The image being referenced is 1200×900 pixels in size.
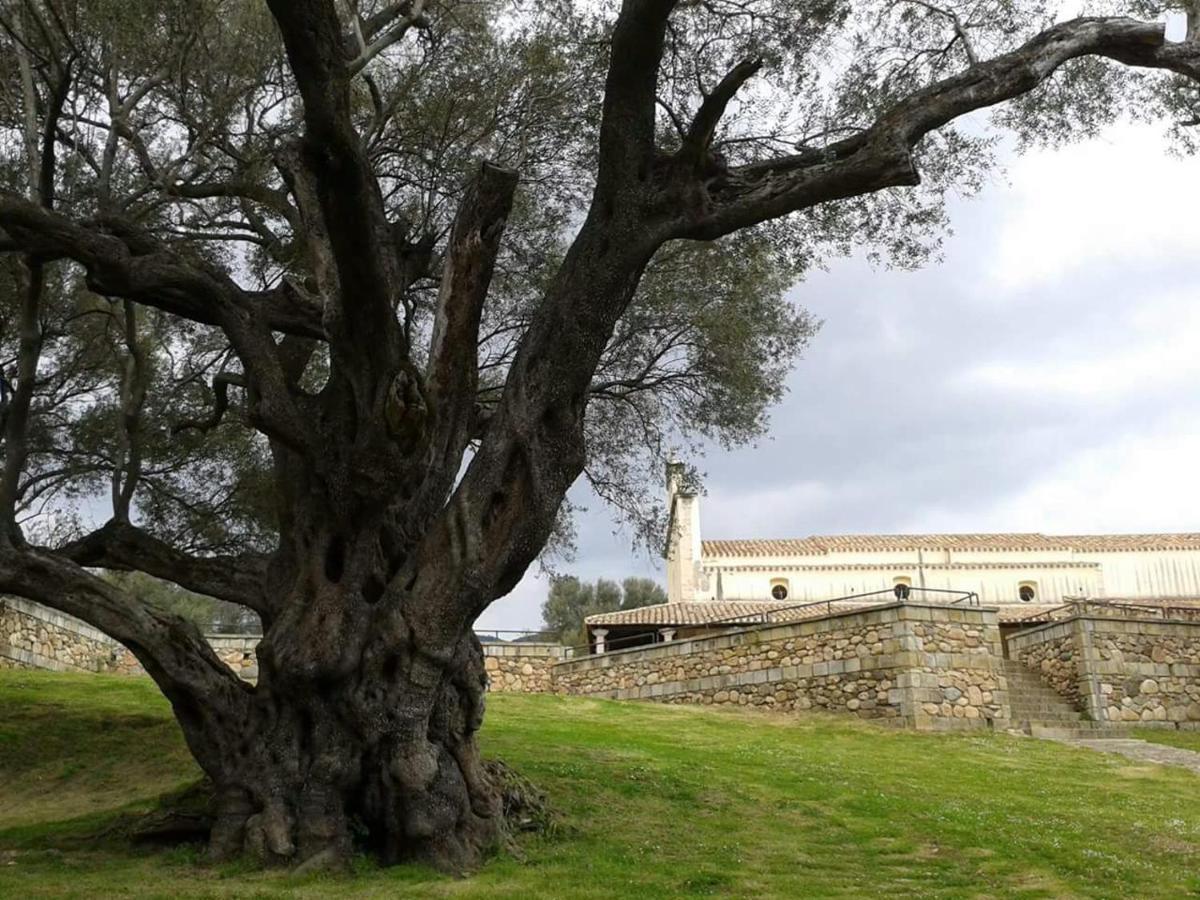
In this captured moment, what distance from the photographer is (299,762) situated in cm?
806

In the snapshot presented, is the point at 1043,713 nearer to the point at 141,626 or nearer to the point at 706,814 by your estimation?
the point at 706,814

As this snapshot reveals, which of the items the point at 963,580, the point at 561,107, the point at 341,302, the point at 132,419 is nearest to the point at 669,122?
the point at 561,107

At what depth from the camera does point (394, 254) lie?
9.81 meters

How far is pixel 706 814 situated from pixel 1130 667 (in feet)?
48.0

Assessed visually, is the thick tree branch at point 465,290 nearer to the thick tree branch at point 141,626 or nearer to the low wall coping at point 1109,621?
the thick tree branch at point 141,626

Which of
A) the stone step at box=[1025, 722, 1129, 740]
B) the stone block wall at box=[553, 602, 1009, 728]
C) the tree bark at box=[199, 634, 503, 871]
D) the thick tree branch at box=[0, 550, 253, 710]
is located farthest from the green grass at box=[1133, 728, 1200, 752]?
the thick tree branch at box=[0, 550, 253, 710]

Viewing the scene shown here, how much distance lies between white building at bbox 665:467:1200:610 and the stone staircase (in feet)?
44.4

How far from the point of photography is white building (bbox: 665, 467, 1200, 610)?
3628cm

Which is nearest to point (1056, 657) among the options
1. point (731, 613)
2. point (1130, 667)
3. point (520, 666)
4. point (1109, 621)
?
point (1109, 621)

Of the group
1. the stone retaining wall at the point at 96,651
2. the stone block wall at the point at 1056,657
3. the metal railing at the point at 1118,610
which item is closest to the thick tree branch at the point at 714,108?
the stone retaining wall at the point at 96,651

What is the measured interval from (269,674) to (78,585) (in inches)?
66.1

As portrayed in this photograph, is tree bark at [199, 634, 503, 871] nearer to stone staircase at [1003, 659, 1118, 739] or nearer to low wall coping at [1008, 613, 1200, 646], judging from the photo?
stone staircase at [1003, 659, 1118, 739]

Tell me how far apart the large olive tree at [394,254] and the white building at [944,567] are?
24.5 metres

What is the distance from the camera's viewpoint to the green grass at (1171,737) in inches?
765
